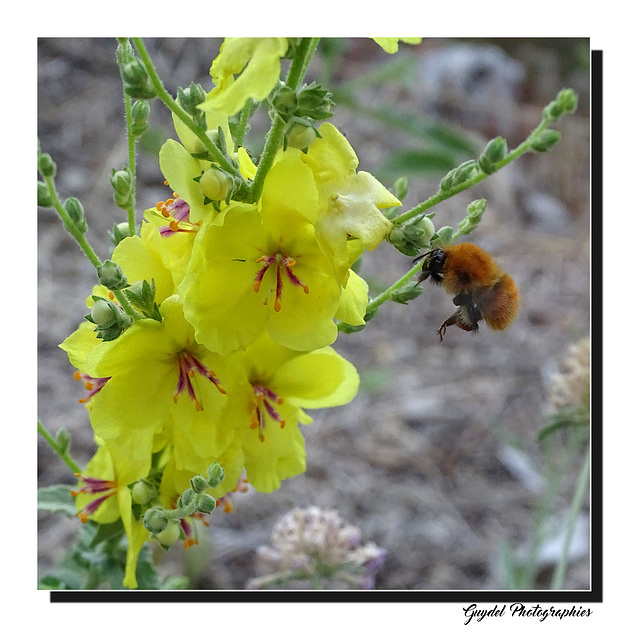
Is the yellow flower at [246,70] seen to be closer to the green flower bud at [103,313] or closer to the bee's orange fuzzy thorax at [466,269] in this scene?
the green flower bud at [103,313]

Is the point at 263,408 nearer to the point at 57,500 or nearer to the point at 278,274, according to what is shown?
the point at 278,274

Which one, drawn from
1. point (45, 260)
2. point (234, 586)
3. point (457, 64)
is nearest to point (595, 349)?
point (234, 586)

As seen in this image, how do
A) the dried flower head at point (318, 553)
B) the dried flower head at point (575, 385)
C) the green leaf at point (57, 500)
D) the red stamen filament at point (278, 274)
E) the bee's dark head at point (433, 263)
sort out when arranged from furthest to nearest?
the dried flower head at point (575, 385)
the dried flower head at point (318, 553)
the green leaf at point (57, 500)
the bee's dark head at point (433, 263)
the red stamen filament at point (278, 274)

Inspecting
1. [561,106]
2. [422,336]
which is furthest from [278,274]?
[422,336]

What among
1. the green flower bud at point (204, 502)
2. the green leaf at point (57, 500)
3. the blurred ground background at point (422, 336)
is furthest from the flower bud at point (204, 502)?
the blurred ground background at point (422, 336)

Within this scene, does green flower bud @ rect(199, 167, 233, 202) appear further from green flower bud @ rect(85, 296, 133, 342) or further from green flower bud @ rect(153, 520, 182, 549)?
green flower bud @ rect(153, 520, 182, 549)

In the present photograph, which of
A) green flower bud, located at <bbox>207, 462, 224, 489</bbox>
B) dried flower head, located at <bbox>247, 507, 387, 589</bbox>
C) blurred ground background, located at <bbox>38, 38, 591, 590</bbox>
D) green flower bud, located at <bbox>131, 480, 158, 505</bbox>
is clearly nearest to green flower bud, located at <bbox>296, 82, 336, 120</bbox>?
green flower bud, located at <bbox>207, 462, 224, 489</bbox>
